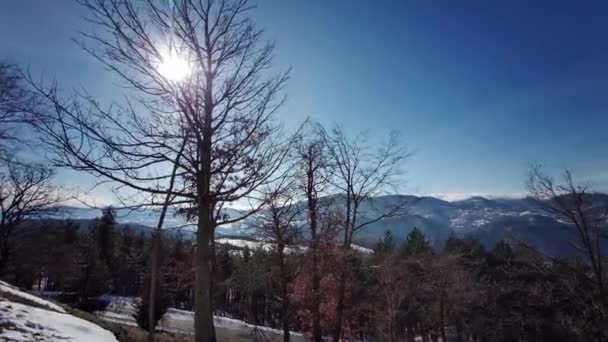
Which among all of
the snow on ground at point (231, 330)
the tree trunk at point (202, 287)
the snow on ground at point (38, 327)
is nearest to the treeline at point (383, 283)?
the snow on ground at point (231, 330)

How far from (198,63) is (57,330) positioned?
5.67 m

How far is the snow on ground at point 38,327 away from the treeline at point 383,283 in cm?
846

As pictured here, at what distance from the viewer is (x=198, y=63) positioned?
562cm

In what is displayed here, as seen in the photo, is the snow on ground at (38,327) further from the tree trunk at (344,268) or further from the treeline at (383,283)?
the tree trunk at (344,268)

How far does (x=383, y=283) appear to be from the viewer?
22.5m

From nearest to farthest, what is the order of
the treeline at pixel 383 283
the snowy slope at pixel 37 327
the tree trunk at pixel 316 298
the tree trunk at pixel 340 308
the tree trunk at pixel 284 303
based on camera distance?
the snowy slope at pixel 37 327 < the tree trunk at pixel 340 308 < the tree trunk at pixel 316 298 < the treeline at pixel 383 283 < the tree trunk at pixel 284 303

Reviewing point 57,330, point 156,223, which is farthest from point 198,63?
point 156,223

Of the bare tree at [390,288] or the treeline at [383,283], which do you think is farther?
the bare tree at [390,288]

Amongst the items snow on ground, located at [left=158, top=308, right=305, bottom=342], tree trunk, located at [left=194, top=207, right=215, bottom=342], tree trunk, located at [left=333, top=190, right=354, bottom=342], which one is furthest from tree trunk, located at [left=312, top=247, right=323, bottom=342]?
snow on ground, located at [left=158, top=308, right=305, bottom=342]

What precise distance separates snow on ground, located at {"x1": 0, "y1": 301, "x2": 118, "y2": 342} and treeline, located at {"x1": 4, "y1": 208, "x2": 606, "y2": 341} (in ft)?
27.7

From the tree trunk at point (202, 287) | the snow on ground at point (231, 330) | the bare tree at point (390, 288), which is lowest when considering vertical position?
the snow on ground at point (231, 330)

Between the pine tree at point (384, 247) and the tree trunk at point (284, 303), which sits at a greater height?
the pine tree at point (384, 247)

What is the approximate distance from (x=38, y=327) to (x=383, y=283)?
1899 cm

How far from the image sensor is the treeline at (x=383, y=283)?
54.5 feet
